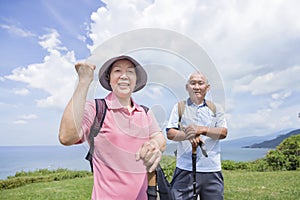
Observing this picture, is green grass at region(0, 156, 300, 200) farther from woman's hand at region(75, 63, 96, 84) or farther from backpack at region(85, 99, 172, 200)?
woman's hand at region(75, 63, 96, 84)

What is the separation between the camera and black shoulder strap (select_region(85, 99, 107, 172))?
1.14m

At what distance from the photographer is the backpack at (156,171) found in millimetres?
1091

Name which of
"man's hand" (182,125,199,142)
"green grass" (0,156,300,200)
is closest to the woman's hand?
"man's hand" (182,125,199,142)

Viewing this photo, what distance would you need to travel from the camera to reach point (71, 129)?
1016mm

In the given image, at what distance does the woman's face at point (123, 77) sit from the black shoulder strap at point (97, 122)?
0.26ft

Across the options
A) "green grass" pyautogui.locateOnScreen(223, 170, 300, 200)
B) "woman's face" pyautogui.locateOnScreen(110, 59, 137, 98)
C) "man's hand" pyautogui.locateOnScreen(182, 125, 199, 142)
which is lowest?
"green grass" pyautogui.locateOnScreen(223, 170, 300, 200)

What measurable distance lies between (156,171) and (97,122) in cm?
28

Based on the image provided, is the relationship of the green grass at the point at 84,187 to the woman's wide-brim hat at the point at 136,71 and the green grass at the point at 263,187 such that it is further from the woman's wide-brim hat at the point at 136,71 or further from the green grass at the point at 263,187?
the woman's wide-brim hat at the point at 136,71

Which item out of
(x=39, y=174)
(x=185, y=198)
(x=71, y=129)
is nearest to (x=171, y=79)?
(x=71, y=129)

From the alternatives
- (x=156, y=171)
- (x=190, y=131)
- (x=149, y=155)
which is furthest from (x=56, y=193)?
(x=149, y=155)

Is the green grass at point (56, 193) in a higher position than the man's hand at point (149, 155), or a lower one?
lower

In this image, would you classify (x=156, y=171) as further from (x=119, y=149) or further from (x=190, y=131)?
(x=190, y=131)

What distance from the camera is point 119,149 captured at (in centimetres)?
111

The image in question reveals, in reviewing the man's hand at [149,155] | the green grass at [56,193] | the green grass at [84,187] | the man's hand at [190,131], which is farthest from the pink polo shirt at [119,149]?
the green grass at [56,193]
